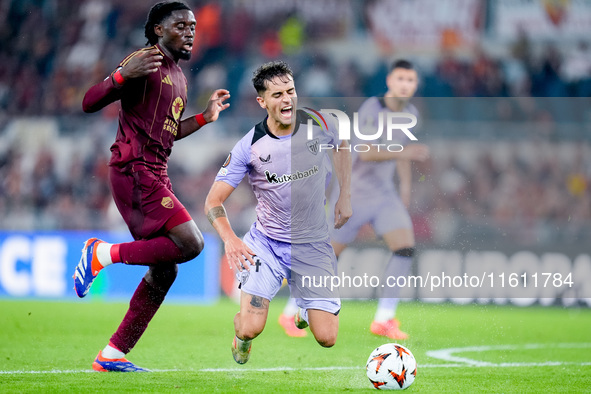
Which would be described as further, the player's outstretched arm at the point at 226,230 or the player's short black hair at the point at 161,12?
the player's short black hair at the point at 161,12

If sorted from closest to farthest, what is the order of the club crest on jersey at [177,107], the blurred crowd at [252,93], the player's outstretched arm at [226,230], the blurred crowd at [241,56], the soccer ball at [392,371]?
the soccer ball at [392,371]
the player's outstretched arm at [226,230]
the club crest on jersey at [177,107]
the blurred crowd at [252,93]
the blurred crowd at [241,56]

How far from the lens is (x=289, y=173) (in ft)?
18.4

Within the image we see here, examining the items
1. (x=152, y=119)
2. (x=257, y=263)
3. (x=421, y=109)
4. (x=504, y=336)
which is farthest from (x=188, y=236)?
(x=421, y=109)

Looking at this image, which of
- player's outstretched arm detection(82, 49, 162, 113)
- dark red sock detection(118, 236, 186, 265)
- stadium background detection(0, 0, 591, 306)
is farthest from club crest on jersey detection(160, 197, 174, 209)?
stadium background detection(0, 0, 591, 306)

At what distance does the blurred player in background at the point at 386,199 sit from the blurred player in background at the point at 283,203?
1.96 m

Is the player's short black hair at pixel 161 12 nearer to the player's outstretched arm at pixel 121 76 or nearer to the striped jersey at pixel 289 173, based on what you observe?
the player's outstretched arm at pixel 121 76

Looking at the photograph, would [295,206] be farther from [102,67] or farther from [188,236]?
[102,67]

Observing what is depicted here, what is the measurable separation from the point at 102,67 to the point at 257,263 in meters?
12.9

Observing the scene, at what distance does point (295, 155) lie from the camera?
5.58 meters

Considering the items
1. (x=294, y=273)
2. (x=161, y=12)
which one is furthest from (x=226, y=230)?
(x=161, y=12)

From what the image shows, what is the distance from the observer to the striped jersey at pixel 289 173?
18.2 feet

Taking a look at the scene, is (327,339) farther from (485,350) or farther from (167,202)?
(485,350)

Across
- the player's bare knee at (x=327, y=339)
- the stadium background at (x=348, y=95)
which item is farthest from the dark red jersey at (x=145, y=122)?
the stadium background at (x=348, y=95)

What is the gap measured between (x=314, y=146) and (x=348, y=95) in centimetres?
1094
